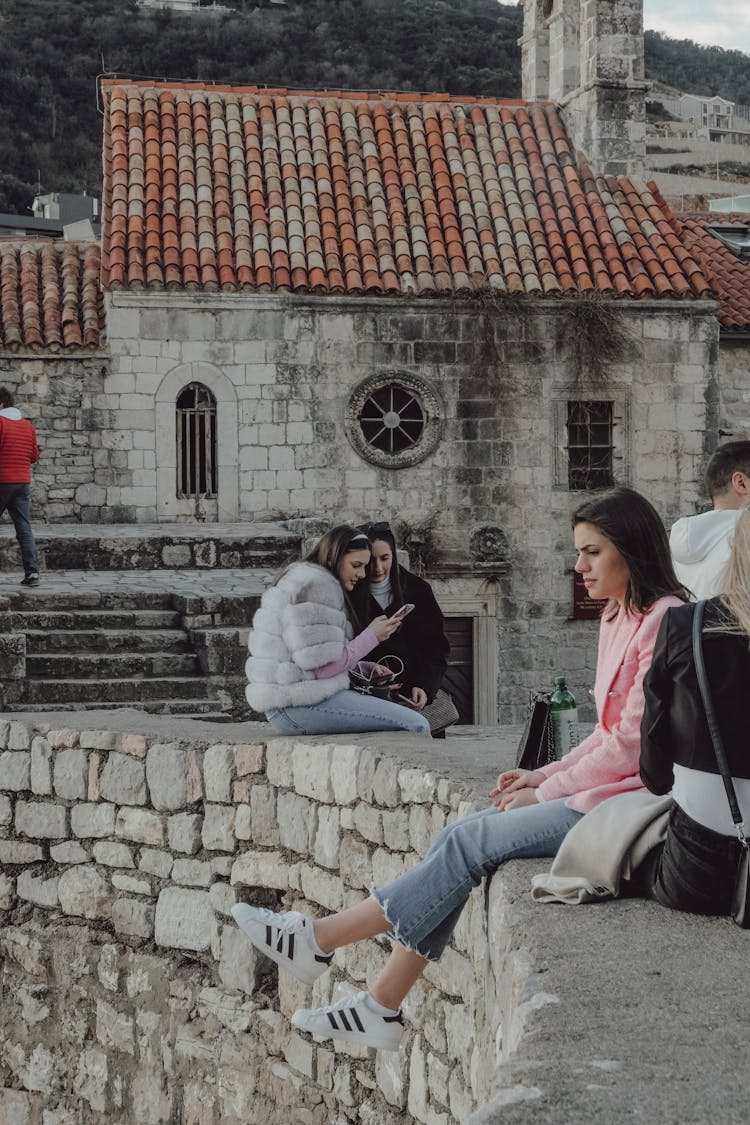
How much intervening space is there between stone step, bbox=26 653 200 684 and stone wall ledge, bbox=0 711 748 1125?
200 cm

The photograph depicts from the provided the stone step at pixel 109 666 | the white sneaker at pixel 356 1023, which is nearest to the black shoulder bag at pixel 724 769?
the white sneaker at pixel 356 1023

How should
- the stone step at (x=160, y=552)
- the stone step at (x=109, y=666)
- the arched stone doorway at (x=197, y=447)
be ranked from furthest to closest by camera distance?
the arched stone doorway at (x=197, y=447)
the stone step at (x=160, y=552)
the stone step at (x=109, y=666)

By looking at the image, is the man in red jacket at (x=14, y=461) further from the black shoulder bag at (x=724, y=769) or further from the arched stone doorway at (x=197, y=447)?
the black shoulder bag at (x=724, y=769)

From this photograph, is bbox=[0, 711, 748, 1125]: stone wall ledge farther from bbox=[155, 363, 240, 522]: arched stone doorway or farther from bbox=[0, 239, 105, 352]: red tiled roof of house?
bbox=[0, 239, 105, 352]: red tiled roof of house

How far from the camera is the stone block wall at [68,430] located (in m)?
16.9

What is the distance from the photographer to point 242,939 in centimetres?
652

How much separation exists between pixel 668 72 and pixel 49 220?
140ft

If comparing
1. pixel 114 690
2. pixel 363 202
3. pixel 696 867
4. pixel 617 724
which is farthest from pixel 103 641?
pixel 363 202

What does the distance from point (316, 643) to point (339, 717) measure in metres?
0.36

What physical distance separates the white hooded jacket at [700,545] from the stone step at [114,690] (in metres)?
5.18

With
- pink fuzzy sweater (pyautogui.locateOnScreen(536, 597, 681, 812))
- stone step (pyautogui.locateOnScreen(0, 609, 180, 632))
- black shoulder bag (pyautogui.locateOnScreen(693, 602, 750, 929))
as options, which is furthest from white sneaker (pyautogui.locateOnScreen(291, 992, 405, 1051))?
stone step (pyautogui.locateOnScreen(0, 609, 180, 632))

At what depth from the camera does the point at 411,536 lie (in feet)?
56.8

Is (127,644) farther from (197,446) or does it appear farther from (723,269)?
(723,269)

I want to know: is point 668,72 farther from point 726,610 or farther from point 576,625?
point 726,610
